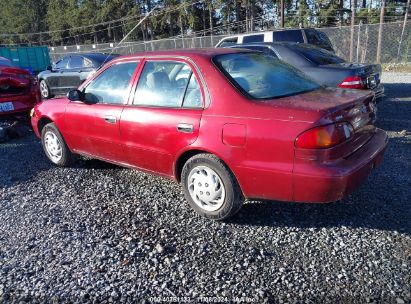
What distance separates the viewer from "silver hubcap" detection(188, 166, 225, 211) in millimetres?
3385

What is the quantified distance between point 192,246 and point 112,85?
224 cm

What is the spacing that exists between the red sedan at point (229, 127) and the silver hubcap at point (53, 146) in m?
0.83

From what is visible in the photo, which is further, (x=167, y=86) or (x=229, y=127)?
(x=167, y=86)

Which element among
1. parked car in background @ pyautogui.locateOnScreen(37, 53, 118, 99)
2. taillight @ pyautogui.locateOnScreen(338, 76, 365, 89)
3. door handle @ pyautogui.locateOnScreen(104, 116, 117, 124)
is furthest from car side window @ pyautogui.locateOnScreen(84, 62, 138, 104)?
parked car in background @ pyautogui.locateOnScreen(37, 53, 118, 99)

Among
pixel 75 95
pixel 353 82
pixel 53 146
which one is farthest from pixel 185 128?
pixel 353 82

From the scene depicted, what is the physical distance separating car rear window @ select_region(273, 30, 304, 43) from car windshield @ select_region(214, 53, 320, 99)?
5741mm

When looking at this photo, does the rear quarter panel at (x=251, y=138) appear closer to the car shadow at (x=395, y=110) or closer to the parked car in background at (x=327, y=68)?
the parked car in background at (x=327, y=68)

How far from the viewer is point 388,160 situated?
4.85 metres

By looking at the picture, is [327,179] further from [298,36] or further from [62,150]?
[298,36]

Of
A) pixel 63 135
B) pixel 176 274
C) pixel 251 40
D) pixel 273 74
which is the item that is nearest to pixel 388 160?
pixel 273 74

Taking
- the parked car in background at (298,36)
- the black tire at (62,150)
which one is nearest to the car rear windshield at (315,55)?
the parked car in background at (298,36)

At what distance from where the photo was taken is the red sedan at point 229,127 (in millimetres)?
2879

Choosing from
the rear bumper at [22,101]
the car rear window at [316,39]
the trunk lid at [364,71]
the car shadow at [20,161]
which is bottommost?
the car shadow at [20,161]

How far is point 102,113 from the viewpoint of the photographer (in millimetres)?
4266
